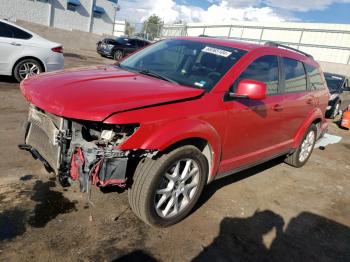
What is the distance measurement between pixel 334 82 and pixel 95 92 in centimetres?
1167

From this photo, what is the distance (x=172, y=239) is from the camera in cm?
339

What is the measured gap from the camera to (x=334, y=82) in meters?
12.7

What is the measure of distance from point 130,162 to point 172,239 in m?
0.84

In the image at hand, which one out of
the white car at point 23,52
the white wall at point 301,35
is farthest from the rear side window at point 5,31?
the white wall at point 301,35

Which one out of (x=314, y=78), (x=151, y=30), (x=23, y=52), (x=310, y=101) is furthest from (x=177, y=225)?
(x=151, y=30)

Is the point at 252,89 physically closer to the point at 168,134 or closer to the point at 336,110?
the point at 168,134

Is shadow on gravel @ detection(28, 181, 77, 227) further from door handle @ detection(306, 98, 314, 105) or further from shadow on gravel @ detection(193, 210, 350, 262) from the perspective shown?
door handle @ detection(306, 98, 314, 105)

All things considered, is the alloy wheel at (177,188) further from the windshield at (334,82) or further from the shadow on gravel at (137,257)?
the windshield at (334,82)

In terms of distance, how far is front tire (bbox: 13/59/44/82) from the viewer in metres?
8.77

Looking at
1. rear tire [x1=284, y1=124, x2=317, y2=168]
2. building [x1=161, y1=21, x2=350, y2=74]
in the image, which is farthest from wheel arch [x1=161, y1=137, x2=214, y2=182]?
building [x1=161, y1=21, x2=350, y2=74]

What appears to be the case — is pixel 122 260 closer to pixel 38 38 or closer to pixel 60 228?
pixel 60 228

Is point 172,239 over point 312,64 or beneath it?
beneath

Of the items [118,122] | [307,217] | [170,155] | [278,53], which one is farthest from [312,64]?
[118,122]

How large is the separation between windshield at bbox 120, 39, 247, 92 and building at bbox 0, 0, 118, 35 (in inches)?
984
